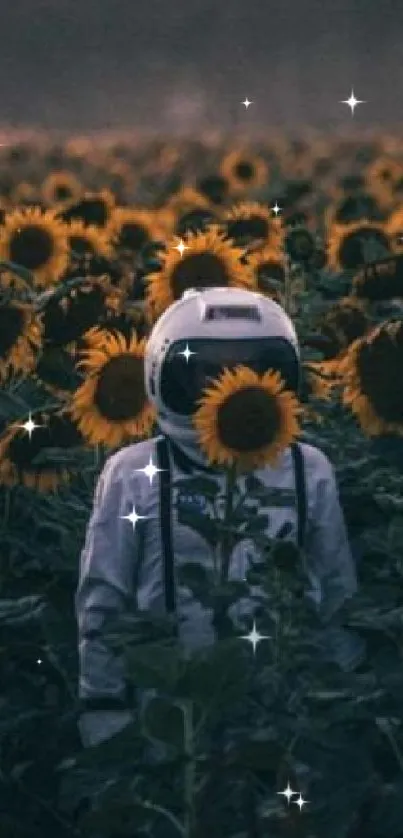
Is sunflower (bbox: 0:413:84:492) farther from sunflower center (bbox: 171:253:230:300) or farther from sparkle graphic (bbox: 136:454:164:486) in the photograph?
sunflower center (bbox: 171:253:230:300)

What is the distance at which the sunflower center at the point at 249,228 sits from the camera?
743 cm

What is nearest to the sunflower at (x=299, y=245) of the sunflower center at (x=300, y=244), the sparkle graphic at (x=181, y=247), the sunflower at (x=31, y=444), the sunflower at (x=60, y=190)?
the sunflower center at (x=300, y=244)

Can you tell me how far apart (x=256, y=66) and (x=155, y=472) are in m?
18.5

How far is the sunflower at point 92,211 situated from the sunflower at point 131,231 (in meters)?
0.12

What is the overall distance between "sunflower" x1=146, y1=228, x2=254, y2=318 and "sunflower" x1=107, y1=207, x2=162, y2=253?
2.42m

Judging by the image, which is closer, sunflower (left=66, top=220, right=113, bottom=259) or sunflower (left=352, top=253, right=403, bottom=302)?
sunflower (left=352, top=253, right=403, bottom=302)

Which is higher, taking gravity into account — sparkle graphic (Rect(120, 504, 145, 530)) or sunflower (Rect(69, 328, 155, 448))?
sunflower (Rect(69, 328, 155, 448))

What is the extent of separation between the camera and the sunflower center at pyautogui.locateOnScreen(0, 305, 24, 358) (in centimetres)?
516

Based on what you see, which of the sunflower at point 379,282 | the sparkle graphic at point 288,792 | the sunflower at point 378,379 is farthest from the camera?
the sunflower at point 379,282

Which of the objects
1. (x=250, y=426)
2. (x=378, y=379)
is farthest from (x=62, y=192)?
(x=250, y=426)

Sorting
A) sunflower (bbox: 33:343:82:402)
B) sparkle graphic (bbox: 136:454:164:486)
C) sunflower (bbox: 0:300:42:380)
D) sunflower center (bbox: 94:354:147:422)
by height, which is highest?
sunflower (bbox: 0:300:42:380)

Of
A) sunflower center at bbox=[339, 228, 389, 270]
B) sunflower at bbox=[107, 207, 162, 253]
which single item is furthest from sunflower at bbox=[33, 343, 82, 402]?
sunflower at bbox=[107, 207, 162, 253]

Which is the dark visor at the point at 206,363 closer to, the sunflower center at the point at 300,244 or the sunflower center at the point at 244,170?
the sunflower center at the point at 300,244

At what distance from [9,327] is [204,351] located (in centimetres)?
120
